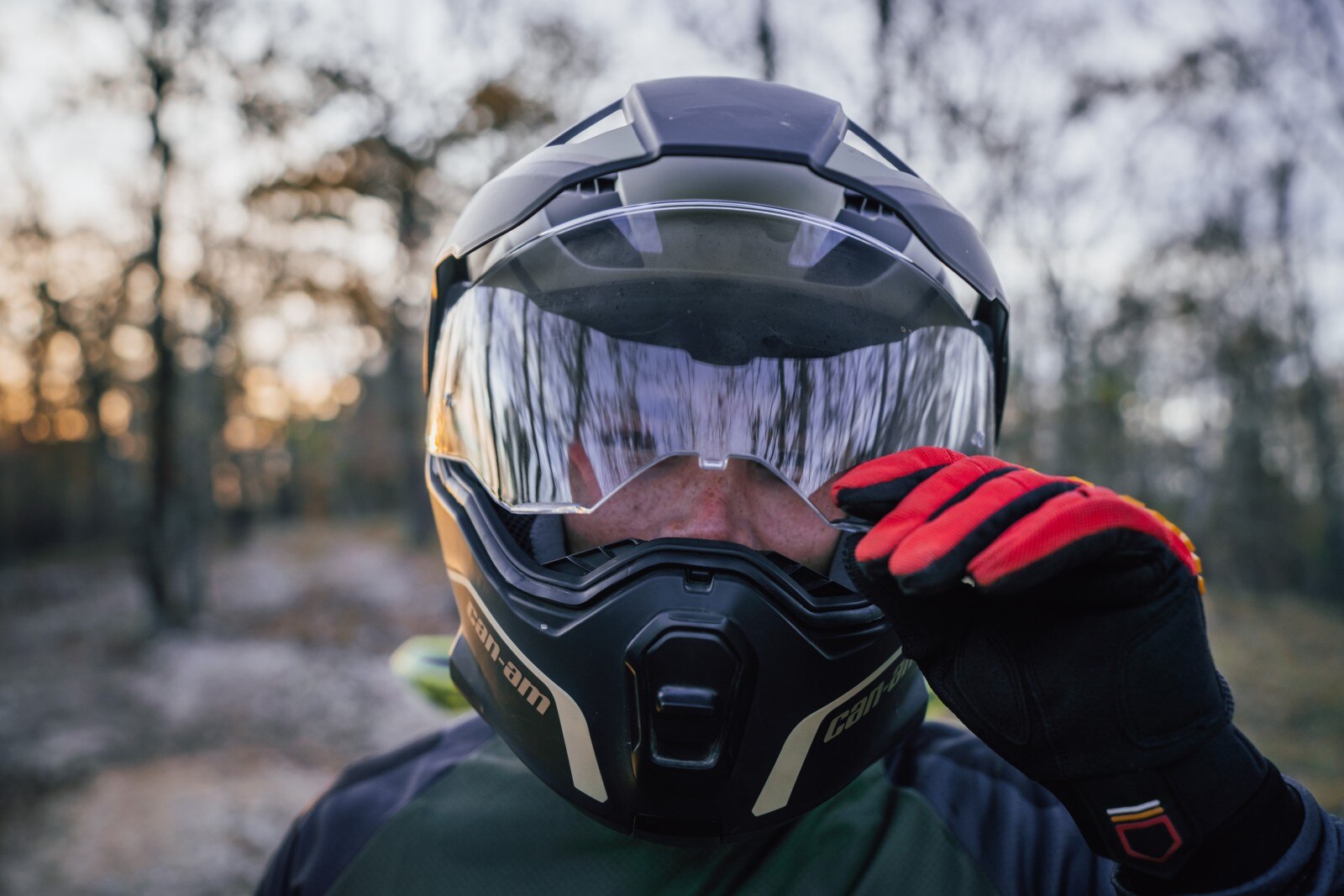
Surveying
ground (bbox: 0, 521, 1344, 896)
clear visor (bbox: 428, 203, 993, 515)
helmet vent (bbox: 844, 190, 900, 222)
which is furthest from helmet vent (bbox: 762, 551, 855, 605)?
ground (bbox: 0, 521, 1344, 896)

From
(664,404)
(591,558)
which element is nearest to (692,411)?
(664,404)

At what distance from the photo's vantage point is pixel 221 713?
823 centimetres

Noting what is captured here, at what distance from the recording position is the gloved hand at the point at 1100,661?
831mm

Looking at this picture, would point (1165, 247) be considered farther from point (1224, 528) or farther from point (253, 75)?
point (253, 75)

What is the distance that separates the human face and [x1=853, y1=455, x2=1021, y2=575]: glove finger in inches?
15.2

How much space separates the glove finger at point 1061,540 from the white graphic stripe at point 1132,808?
0.28 meters

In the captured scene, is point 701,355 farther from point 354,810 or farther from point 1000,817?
point 354,810

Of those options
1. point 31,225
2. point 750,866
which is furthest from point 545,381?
point 31,225

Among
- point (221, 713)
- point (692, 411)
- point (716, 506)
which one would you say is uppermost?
point (692, 411)

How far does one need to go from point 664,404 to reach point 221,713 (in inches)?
353

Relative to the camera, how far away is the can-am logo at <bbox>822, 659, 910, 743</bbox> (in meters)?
1.19

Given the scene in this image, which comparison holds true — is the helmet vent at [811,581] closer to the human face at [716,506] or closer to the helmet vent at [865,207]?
the human face at [716,506]

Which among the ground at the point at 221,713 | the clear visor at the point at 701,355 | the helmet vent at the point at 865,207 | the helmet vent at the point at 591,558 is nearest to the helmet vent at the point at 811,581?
the clear visor at the point at 701,355

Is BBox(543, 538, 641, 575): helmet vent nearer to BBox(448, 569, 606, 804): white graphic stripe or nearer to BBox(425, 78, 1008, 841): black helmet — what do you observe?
BBox(425, 78, 1008, 841): black helmet
